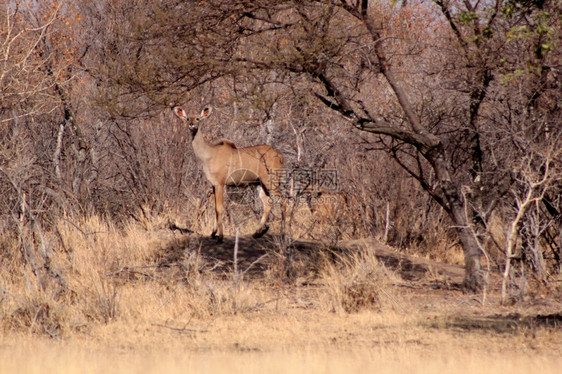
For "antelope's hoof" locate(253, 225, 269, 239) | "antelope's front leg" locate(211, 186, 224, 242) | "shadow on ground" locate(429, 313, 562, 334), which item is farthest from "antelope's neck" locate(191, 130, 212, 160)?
"shadow on ground" locate(429, 313, 562, 334)

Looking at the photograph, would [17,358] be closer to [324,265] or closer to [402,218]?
[324,265]

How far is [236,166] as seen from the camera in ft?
43.6

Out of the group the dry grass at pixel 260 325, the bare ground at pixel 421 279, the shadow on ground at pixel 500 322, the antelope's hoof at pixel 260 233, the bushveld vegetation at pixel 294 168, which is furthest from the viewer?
the antelope's hoof at pixel 260 233

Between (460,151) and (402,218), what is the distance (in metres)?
1.99

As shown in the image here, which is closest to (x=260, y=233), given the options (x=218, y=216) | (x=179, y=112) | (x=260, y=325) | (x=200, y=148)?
(x=218, y=216)

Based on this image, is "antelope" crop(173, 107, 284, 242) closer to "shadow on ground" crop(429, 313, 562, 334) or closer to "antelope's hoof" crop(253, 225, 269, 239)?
"antelope's hoof" crop(253, 225, 269, 239)

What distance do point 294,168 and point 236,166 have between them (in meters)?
2.28

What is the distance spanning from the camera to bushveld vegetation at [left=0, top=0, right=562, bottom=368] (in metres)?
8.39

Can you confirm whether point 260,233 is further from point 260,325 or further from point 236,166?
point 260,325

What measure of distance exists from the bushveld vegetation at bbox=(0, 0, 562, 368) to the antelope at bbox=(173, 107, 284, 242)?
1.63ft

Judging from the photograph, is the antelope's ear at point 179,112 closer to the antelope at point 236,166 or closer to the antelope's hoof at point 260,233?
the antelope at point 236,166

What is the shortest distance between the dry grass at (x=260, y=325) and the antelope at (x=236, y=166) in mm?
2869

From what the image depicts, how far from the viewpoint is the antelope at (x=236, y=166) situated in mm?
13023

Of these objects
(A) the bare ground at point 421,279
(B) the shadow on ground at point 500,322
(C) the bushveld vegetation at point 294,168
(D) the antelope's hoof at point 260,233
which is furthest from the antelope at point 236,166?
(B) the shadow on ground at point 500,322
